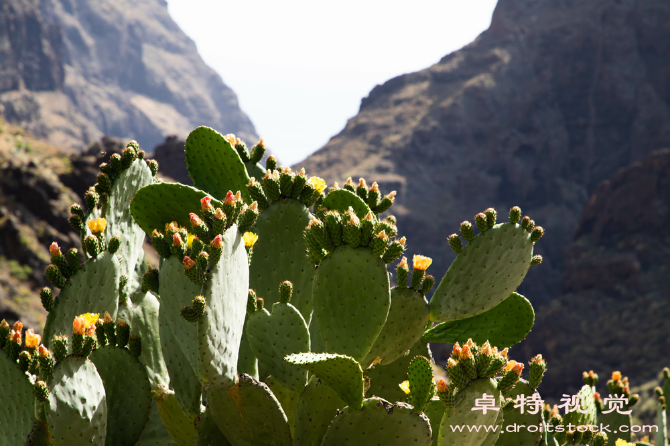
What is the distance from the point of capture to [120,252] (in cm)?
236

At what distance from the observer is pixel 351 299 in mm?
1799

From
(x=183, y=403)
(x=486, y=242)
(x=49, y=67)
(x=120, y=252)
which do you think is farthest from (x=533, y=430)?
(x=49, y=67)

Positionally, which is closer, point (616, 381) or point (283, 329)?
point (283, 329)

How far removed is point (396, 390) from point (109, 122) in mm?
Result: 166691

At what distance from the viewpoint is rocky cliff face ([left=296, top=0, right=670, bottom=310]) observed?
2795 inches

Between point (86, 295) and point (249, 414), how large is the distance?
0.85 meters

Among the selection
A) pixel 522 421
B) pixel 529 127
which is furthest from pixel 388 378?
pixel 529 127

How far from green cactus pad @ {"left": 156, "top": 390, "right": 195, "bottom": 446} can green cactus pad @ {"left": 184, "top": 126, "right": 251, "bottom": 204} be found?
A: 96 cm

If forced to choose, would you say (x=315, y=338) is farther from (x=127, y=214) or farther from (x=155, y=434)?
(x=127, y=214)

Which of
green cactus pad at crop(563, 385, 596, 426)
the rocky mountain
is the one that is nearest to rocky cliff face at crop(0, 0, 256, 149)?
the rocky mountain

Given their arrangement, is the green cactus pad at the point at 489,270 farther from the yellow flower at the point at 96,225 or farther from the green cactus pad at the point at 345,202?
the yellow flower at the point at 96,225

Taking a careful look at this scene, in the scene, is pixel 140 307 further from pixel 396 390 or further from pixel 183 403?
pixel 396 390

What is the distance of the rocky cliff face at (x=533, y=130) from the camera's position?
233ft

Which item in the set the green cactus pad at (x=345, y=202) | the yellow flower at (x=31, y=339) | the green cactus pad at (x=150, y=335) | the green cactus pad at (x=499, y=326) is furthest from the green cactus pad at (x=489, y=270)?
the yellow flower at (x=31, y=339)
